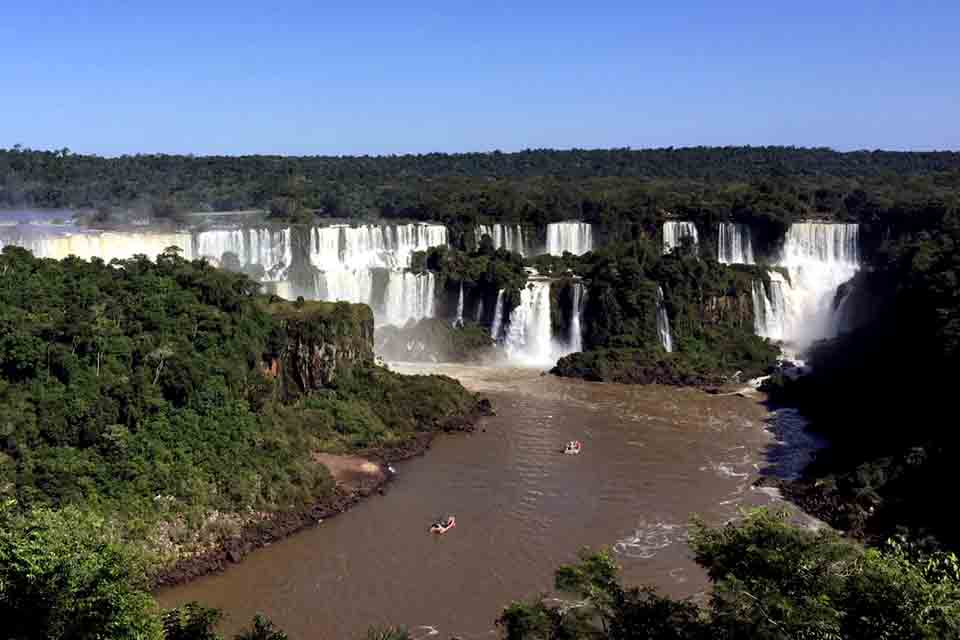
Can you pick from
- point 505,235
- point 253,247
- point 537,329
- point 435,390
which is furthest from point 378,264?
point 435,390

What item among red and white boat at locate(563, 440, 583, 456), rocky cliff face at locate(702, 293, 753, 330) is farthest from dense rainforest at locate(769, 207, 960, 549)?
red and white boat at locate(563, 440, 583, 456)

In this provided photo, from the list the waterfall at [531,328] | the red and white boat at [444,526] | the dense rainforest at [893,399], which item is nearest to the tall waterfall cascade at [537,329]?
the waterfall at [531,328]

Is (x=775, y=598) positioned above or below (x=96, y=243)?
below

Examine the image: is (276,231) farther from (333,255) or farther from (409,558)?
(409,558)

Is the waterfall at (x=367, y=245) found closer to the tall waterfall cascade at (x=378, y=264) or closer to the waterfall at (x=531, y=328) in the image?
the tall waterfall cascade at (x=378, y=264)

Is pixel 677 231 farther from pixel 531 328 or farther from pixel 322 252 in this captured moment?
pixel 322 252

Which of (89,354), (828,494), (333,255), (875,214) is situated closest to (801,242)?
(875,214)
